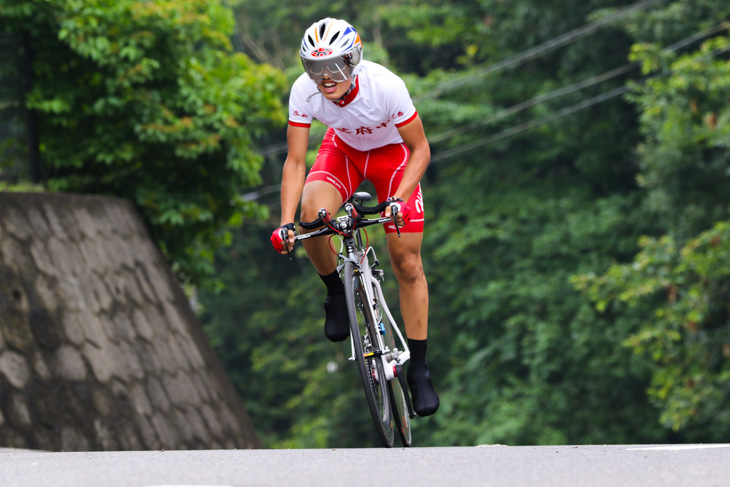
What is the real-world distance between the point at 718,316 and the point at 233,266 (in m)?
20.7

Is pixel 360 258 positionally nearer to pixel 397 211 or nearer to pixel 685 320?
pixel 397 211

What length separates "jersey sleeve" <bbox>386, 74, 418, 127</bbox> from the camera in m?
5.20

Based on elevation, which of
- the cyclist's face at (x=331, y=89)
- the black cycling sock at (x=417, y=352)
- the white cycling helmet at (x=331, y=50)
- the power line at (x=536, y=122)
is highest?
the white cycling helmet at (x=331, y=50)

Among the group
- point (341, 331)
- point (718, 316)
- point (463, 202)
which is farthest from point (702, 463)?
point (463, 202)

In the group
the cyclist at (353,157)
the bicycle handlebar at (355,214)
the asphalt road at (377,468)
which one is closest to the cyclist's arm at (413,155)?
the cyclist at (353,157)

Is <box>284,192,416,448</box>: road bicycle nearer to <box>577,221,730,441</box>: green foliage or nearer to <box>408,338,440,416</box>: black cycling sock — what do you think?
<box>408,338,440,416</box>: black cycling sock

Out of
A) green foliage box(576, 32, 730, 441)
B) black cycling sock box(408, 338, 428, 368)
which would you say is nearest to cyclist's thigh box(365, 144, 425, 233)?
black cycling sock box(408, 338, 428, 368)

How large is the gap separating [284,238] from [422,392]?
121 centimetres

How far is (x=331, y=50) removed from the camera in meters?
4.95

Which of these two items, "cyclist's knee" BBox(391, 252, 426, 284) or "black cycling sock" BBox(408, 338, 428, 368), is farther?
"black cycling sock" BBox(408, 338, 428, 368)

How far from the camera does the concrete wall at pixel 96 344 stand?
23.3 ft

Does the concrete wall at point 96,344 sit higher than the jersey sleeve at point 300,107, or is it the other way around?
the jersey sleeve at point 300,107

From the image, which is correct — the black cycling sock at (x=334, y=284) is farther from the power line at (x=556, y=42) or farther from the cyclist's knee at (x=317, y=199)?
the power line at (x=556, y=42)

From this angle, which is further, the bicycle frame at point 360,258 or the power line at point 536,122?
the power line at point 536,122
